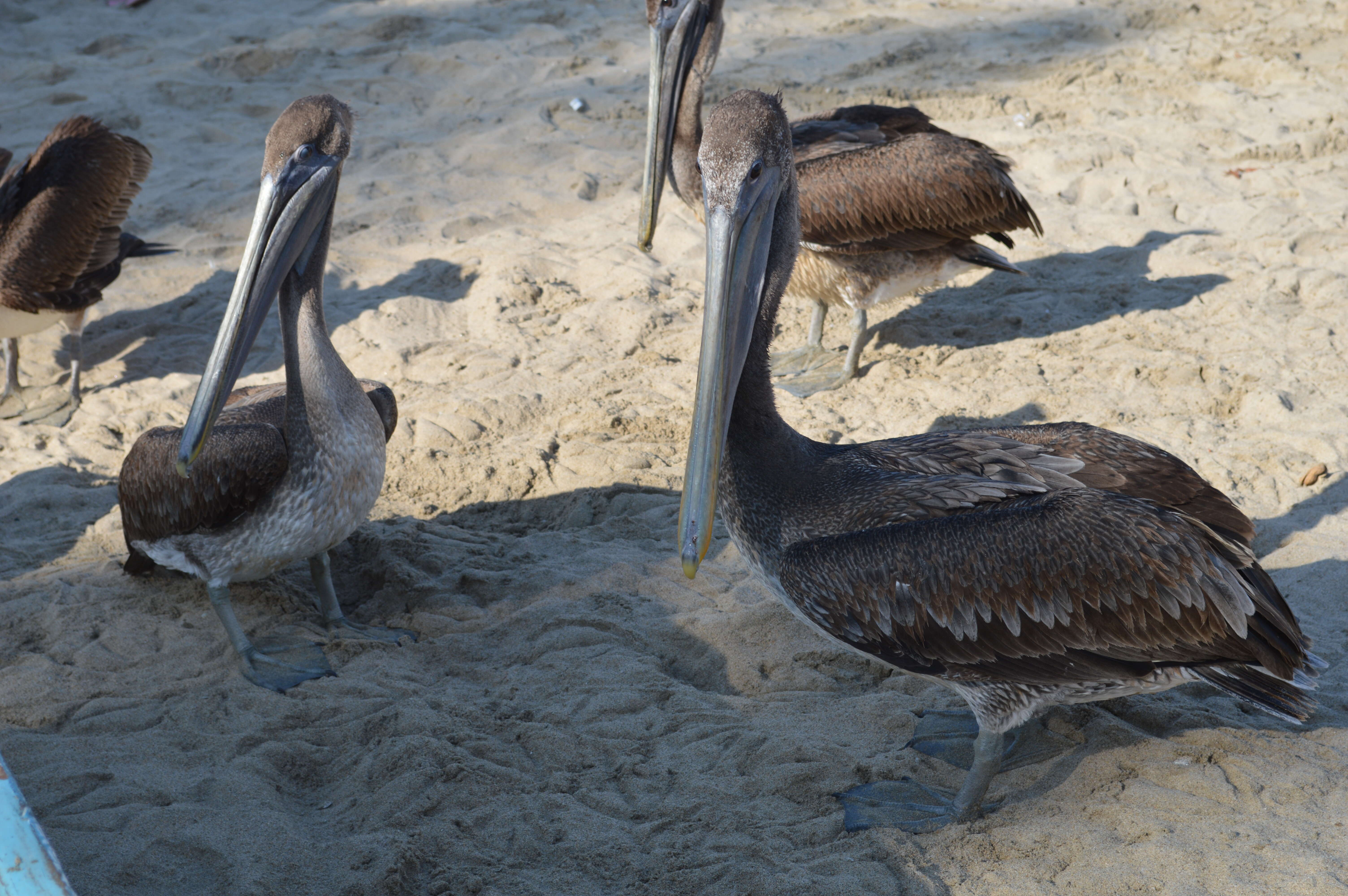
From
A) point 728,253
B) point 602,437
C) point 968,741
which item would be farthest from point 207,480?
point 968,741

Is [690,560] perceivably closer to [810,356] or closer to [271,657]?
[271,657]

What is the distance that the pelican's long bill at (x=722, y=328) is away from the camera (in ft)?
8.23

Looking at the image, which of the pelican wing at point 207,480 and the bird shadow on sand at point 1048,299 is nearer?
the pelican wing at point 207,480

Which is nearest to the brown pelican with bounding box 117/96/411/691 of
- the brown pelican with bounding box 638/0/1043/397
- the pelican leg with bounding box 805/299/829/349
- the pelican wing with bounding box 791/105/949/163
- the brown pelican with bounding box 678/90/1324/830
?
the brown pelican with bounding box 678/90/1324/830

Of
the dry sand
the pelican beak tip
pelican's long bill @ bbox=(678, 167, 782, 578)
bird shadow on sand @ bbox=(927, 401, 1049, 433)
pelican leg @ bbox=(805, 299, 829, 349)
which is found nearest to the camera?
the pelican beak tip

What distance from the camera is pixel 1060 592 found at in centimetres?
264

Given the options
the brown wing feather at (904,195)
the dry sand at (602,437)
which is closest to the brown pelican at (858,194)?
the brown wing feather at (904,195)

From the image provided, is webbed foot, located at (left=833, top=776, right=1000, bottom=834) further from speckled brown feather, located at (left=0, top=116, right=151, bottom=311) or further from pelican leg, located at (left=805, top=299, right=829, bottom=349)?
speckled brown feather, located at (left=0, top=116, right=151, bottom=311)

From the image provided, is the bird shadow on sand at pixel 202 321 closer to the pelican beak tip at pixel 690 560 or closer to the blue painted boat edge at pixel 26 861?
the pelican beak tip at pixel 690 560

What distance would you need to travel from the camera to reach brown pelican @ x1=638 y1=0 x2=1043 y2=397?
519 centimetres

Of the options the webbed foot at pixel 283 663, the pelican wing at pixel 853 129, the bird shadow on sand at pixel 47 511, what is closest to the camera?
the webbed foot at pixel 283 663

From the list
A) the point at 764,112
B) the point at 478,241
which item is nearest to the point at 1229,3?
the point at 478,241

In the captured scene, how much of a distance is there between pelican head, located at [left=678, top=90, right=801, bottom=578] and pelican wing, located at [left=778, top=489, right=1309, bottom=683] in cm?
49

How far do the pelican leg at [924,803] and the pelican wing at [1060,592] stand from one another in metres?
0.25
